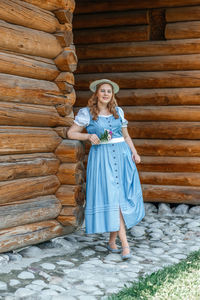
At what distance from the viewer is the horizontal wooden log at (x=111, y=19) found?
747 centimetres

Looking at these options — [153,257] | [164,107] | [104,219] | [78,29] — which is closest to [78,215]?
[104,219]

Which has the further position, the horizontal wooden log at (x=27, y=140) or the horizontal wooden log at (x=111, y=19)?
the horizontal wooden log at (x=111, y=19)

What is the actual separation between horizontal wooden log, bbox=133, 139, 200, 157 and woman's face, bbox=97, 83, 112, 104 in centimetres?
263

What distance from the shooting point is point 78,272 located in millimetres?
4207

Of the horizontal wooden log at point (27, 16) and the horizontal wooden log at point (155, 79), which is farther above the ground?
the horizontal wooden log at point (27, 16)

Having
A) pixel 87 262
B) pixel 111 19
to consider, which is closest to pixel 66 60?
pixel 87 262

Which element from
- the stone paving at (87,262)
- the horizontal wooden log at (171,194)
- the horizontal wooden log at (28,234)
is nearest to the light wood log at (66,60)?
the horizontal wooden log at (28,234)

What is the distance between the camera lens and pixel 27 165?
4.88 meters

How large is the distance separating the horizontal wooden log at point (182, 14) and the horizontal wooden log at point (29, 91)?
2943 mm

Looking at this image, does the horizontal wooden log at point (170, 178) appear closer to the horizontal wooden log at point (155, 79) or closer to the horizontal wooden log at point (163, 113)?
the horizontal wooden log at point (163, 113)

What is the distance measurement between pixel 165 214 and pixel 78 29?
11.3ft

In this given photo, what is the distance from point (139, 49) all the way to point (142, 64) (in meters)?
0.25

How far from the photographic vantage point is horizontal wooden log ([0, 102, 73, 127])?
466 centimetres

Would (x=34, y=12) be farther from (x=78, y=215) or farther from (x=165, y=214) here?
(x=165, y=214)
